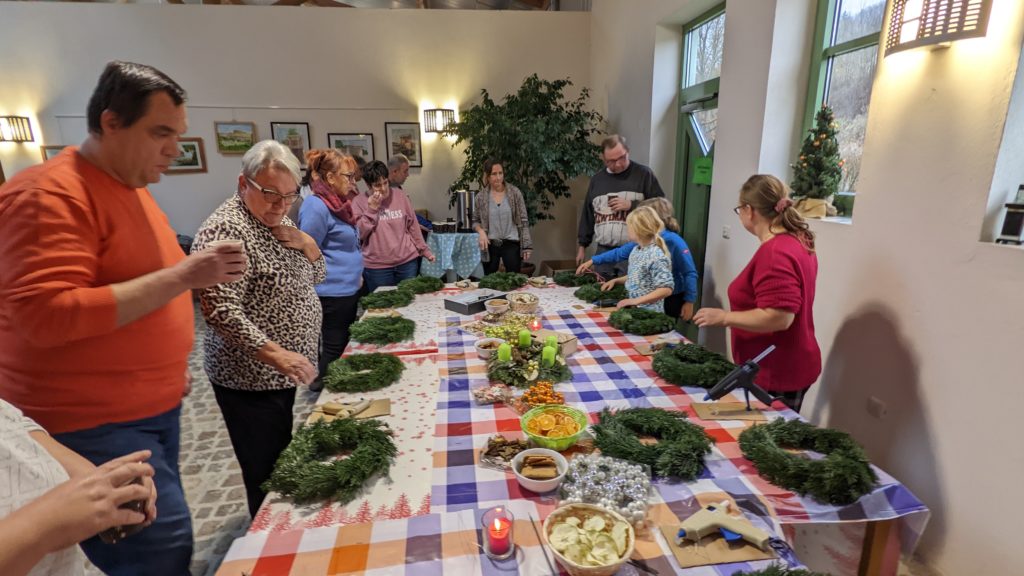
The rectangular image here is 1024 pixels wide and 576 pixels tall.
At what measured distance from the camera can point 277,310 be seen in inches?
59.9

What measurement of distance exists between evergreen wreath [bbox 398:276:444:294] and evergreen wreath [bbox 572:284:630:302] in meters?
0.84

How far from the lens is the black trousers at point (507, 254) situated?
435cm

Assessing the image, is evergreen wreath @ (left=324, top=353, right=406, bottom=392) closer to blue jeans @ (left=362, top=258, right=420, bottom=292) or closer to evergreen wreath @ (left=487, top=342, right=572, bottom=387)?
evergreen wreath @ (left=487, top=342, right=572, bottom=387)

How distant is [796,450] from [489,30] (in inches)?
230

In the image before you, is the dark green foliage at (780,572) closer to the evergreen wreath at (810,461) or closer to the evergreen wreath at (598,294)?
the evergreen wreath at (810,461)

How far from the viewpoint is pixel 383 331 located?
2.03m

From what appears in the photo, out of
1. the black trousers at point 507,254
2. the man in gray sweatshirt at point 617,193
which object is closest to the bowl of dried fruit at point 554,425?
the man in gray sweatshirt at point 617,193

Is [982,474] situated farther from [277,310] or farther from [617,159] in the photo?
[617,159]

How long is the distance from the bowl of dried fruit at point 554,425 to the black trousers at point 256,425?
2.76 feet

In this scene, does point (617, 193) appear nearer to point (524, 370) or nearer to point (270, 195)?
point (524, 370)

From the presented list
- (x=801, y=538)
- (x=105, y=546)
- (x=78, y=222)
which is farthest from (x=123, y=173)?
(x=801, y=538)

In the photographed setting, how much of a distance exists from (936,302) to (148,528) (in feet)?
8.20

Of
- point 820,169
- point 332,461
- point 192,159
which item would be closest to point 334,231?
point 332,461

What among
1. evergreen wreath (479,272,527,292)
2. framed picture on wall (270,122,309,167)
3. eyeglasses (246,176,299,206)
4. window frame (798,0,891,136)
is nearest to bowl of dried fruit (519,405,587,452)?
eyeglasses (246,176,299,206)
